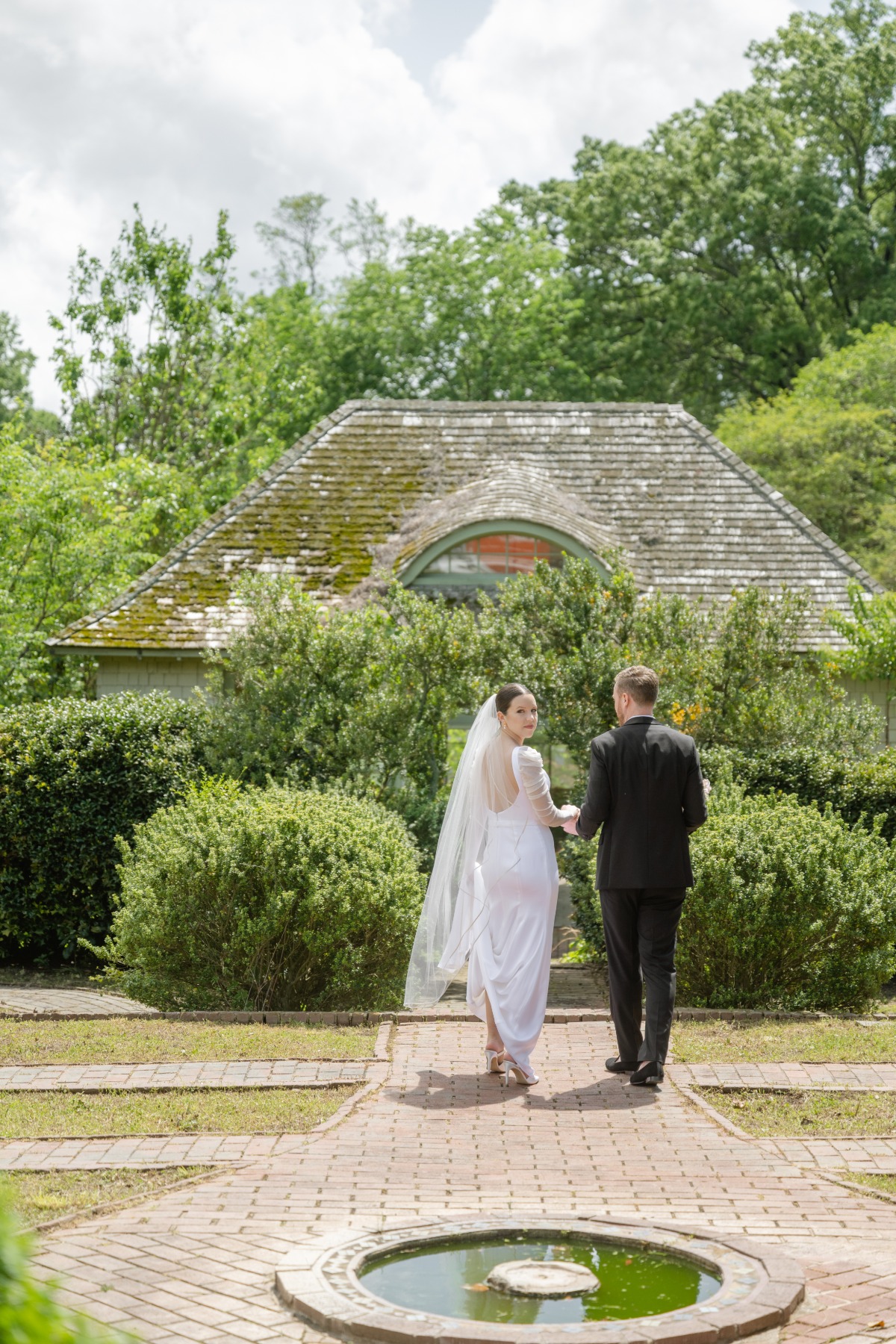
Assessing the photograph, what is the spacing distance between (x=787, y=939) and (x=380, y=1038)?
291 centimetres

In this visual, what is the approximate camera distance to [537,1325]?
13.2ft

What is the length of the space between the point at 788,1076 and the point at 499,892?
1.79 metres

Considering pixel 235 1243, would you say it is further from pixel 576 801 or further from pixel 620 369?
pixel 620 369

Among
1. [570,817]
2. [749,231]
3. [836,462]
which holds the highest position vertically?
[749,231]

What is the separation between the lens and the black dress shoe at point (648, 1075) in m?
7.29

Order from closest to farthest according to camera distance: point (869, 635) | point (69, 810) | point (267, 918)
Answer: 1. point (267, 918)
2. point (69, 810)
3. point (869, 635)

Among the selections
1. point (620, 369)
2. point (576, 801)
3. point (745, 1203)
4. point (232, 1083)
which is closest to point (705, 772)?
point (576, 801)

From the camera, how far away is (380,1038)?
27.3 ft

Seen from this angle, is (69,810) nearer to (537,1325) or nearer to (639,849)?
(639,849)

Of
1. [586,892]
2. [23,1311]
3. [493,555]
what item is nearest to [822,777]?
[586,892]

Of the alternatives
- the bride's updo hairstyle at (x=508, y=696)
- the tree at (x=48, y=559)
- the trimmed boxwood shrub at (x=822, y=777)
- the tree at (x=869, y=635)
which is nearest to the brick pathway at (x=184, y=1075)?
the bride's updo hairstyle at (x=508, y=696)

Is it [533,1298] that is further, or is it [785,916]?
[785,916]

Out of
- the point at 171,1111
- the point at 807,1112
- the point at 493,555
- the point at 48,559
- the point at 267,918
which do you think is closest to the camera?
the point at 171,1111

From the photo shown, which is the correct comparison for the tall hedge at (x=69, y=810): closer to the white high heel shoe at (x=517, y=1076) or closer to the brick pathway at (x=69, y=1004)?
the brick pathway at (x=69, y=1004)
